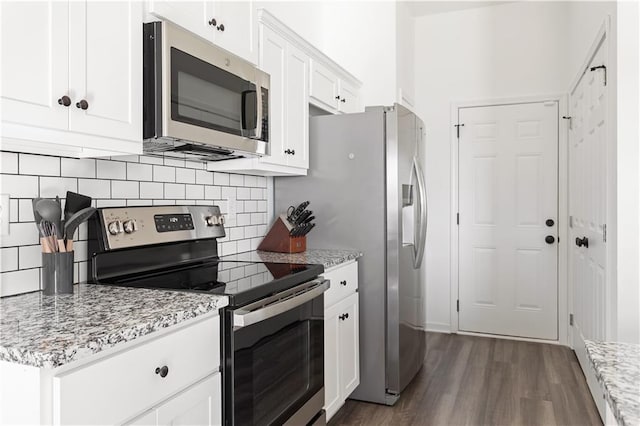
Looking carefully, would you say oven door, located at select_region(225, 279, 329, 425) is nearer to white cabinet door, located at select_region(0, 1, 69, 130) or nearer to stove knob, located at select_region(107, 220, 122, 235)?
stove knob, located at select_region(107, 220, 122, 235)

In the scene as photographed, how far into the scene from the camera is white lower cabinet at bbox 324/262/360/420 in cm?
239

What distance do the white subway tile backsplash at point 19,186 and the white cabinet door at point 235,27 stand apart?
89 centimetres

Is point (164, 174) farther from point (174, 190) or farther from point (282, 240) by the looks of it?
point (282, 240)

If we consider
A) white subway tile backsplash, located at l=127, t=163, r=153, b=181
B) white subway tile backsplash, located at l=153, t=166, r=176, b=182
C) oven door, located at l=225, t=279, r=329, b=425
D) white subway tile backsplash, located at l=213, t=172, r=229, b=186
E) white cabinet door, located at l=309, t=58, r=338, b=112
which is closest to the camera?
oven door, located at l=225, t=279, r=329, b=425

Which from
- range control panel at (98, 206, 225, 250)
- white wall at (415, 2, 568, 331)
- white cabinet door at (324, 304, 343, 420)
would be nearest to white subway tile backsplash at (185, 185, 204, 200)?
range control panel at (98, 206, 225, 250)

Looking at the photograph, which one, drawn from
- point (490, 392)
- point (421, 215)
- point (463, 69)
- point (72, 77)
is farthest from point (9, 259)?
point (463, 69)

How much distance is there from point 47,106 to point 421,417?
2347 mm

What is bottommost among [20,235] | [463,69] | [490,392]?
[490,392]

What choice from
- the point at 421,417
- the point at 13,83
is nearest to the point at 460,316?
the point at 421,417

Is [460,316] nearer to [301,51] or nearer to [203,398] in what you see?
[301,51]

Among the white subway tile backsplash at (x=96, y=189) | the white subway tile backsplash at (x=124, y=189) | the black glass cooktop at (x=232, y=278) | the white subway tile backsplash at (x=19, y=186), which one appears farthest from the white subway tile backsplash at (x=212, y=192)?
the white subway tile backsplash at (x=19, y=186)

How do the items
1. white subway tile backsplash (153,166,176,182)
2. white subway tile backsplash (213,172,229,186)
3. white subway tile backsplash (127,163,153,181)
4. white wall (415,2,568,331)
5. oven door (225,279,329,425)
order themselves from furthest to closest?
1. white wall (415,2,568,331)
2. white subway tile backsplash (213,172,229,186)
3. white subway tile backsplash (153,166,176,182)
4. white subway tile backsplash (127,163,153,181)
5. oven door (225,279,329,425)

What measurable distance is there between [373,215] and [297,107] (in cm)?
77

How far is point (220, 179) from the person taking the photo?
8.48 ft
